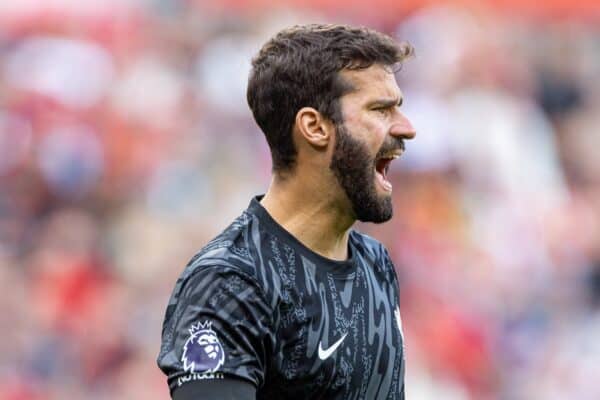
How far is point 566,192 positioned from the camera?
703 centimetres

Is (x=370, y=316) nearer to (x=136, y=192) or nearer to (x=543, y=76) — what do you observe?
(x=136, y=192)

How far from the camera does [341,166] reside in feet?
10.0

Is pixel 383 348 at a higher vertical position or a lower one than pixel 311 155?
lower

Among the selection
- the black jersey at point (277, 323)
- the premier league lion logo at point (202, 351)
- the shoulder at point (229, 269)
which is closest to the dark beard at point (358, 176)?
the black jersey at point (277, 323)

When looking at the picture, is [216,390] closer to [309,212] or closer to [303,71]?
[309,212]

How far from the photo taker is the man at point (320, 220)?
282 cm

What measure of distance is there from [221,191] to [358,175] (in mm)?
3612

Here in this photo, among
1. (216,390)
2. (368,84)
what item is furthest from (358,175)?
(216,390)

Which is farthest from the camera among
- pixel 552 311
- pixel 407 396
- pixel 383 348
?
pixel 552 311

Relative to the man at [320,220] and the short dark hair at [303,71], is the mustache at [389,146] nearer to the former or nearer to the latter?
the man at [320,220]

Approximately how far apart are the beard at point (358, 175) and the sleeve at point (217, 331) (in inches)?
16.4

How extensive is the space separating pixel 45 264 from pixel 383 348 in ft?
12.4

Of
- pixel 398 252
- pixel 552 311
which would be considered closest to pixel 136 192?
pixel 398 252

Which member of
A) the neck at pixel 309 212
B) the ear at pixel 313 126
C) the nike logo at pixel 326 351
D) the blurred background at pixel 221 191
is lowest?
the nike logo at pixel 326 351
